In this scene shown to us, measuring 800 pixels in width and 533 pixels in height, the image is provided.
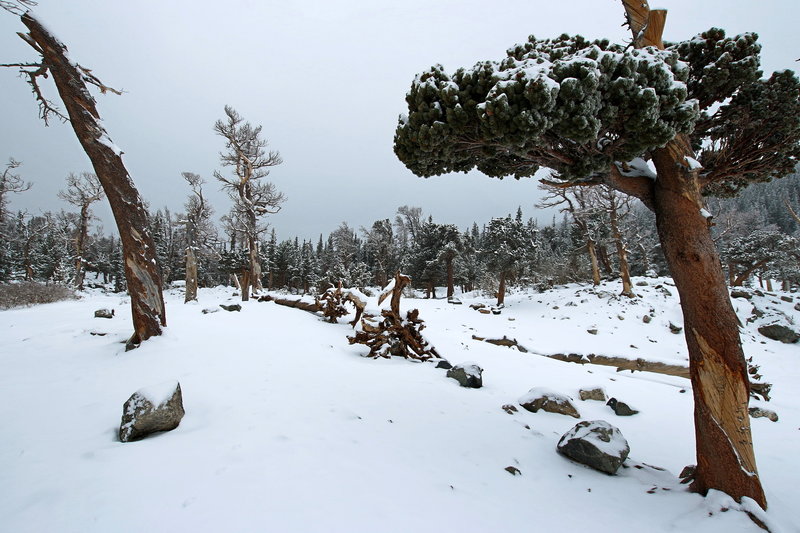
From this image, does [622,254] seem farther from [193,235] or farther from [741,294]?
[193,235]

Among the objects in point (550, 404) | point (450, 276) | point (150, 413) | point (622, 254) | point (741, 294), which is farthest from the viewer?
Result: point (450, 276)

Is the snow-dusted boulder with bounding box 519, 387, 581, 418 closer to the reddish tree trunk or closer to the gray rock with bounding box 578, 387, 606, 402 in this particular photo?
the gray rock with bounding box 578, 387, 606, 402

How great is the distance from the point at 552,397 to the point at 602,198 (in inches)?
784

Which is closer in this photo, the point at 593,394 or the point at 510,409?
the point at 510,409

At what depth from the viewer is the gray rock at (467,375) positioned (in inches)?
227

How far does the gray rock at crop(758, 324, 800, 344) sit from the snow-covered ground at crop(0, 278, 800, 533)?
1118cm

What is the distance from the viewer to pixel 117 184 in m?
5.97

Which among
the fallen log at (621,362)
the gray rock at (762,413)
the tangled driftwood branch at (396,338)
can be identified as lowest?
the fallen log at (621,362)

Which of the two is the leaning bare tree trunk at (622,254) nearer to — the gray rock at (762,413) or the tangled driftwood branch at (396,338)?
the gray rock at (762,413)

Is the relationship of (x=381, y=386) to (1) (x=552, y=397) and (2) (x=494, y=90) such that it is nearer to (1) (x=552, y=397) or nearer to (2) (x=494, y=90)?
(1) (x=552, y=397)

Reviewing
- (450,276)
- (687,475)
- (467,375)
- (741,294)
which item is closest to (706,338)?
(687,475)

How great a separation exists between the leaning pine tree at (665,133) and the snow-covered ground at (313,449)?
976 mm

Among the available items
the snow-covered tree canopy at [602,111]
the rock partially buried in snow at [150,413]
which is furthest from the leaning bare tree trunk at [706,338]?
the rock partially buried in snow at [150,413]

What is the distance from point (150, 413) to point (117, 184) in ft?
16.8
